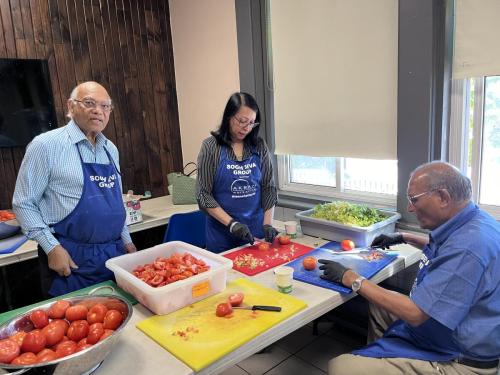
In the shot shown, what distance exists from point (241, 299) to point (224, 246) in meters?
0.82

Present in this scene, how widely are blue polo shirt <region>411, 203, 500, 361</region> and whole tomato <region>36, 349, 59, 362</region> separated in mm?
1159

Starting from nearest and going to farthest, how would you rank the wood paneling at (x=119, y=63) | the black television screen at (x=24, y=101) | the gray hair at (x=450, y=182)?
the gray hair at (x=450, y=182) → the black television screen at (x=24, y=101) → the wood paneling at (x=119, y=63)

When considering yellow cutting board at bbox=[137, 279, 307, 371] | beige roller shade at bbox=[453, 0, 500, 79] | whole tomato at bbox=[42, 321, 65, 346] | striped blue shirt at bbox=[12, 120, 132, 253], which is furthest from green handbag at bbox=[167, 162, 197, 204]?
whole tomato at bbox=[42, 321, 65, 346]

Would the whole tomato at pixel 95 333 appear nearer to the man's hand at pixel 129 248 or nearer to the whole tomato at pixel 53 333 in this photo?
the whole tomato at pixel 53 333

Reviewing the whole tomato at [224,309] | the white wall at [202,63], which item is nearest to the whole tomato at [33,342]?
the whole tomato at [224,309]

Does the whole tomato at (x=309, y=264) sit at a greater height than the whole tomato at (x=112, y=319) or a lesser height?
lesser

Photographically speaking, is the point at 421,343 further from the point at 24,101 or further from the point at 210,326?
the point at 24,101

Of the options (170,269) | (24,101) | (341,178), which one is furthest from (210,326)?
(24,101)

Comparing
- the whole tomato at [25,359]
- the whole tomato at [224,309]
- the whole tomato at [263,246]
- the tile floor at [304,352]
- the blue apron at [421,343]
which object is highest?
the whole tomato at [25,359]

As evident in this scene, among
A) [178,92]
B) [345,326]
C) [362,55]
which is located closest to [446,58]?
[362,55]

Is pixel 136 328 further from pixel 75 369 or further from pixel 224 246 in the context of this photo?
pixel 224 246

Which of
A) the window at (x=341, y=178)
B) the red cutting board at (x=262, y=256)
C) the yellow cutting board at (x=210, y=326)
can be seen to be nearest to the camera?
the yellow cutting board at (x=210, y=326)

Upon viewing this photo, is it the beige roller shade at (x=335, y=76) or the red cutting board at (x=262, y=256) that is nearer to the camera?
the red cutting board at (x=262, y=256)

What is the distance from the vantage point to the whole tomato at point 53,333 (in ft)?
3.60
